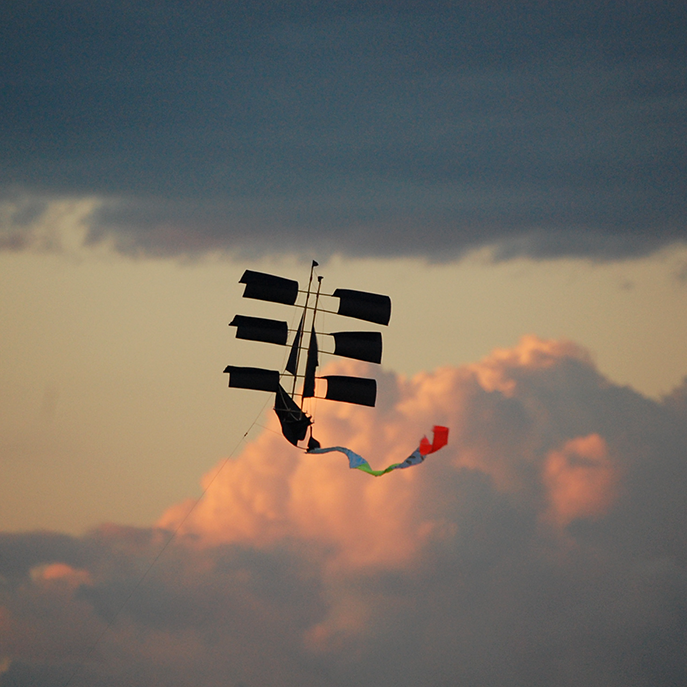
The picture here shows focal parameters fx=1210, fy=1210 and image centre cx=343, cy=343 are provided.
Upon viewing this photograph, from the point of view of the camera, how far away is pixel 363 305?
9144 cm

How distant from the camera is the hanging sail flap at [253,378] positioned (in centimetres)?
9131

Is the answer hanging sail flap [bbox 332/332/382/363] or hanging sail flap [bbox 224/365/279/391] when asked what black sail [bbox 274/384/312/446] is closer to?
hanging sail flap [bbox 224/365/279/391]

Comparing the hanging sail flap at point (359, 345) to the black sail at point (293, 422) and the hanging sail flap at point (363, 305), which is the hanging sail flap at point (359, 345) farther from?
the black sail at point (293, 422)

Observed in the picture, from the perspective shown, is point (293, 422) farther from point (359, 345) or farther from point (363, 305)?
point (363, 305)

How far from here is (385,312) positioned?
92250 mm

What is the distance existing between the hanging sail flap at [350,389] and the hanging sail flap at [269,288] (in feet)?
22.4

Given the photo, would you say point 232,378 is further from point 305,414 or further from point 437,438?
point 437,438

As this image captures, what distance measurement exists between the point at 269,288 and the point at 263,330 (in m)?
3.30

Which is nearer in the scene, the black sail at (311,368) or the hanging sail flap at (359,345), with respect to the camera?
the black sail at (311,368)

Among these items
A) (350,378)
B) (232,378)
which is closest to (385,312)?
(350,378)

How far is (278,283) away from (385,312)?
8.44 metres

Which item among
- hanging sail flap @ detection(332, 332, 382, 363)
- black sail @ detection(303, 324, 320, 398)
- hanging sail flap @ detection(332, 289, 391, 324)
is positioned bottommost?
black sail @ detection(303, 324, 320, 398)

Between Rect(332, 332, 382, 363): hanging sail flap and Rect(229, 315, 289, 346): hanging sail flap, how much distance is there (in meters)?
3.96

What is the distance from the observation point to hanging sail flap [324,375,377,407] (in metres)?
91.4
